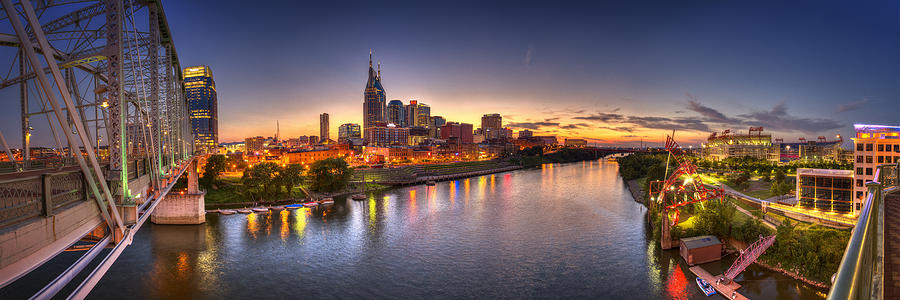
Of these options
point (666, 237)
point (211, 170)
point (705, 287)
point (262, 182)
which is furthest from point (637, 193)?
point (211, 170)

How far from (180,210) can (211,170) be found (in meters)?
15.5

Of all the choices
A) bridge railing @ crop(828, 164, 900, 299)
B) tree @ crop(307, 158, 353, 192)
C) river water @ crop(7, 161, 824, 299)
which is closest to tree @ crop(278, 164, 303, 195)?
tree @ crop(307, 158, 353, 192)

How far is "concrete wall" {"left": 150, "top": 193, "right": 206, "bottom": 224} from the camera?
24984 millimetres

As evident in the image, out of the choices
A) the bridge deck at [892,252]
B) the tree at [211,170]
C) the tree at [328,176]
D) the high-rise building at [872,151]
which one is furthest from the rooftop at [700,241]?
the tree at [211,170]

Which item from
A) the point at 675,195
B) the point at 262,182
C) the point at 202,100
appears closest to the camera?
the point at 675,195

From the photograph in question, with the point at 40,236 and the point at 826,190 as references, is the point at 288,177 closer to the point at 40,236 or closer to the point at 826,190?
the point at 40,236

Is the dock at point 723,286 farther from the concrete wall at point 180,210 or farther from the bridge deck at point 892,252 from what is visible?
the concrete wall at point 180,210

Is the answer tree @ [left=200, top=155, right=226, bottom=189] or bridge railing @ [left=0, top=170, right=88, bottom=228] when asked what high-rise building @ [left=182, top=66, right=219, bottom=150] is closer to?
tree @ [left=200, top=155, right=226, bottom=189]

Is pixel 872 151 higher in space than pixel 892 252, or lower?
higher

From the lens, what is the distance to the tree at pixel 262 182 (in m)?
33.3

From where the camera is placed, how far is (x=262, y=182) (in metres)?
33.8

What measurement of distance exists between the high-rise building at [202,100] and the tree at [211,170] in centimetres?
2372

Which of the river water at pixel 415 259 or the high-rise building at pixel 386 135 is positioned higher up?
the high-rise building at pixel 386 135

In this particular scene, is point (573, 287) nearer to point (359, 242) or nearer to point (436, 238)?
point (436, 238)
